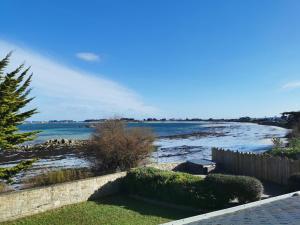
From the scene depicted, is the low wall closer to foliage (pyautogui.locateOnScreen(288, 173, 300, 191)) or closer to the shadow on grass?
the shadow on grass

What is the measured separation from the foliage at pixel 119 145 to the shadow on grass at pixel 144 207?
17.9ft

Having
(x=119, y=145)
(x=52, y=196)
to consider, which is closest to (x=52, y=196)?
(x=52, y=196)

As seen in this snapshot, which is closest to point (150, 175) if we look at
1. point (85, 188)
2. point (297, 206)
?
point (85, 188)

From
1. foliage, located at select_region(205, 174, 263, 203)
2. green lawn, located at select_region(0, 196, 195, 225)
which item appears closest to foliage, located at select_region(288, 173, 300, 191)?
foliage, located at select_region(205, 174, 263, 203)

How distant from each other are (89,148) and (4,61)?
11.4 meters

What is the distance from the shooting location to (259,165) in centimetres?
2472

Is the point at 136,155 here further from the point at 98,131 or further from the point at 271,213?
the point at 271,213

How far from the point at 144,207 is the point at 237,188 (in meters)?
4.80

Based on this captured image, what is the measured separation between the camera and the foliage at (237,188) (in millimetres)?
17250

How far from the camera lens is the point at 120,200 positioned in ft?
68.1

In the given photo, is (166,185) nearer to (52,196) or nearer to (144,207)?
(144,207)

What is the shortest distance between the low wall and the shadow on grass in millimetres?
659

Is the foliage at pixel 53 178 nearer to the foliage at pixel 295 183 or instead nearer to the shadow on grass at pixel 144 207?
the shadow on grass at pixel 144 207

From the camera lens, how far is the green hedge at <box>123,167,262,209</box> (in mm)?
17406
